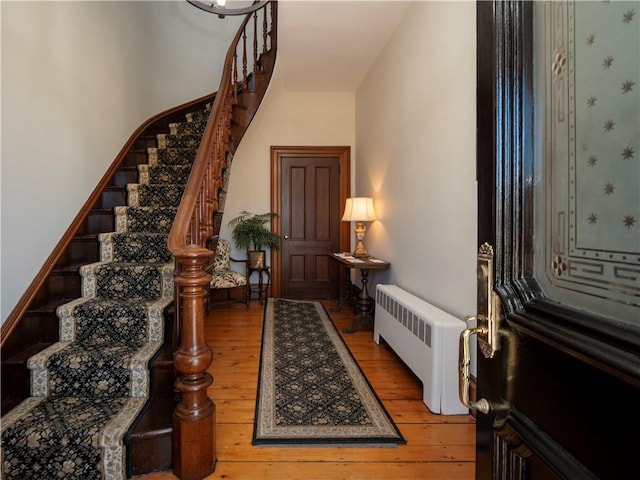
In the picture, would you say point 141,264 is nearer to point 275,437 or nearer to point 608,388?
point 275,437

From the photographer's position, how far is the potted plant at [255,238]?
473 cm

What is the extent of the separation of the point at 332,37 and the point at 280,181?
2.11 m

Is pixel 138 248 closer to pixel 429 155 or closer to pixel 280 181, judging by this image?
pixel 429 155

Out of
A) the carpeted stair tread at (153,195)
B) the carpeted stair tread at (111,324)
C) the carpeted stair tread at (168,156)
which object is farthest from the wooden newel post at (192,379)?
the carpeted stair tread at (168,156)

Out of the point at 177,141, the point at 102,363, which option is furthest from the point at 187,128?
the point at 102,363

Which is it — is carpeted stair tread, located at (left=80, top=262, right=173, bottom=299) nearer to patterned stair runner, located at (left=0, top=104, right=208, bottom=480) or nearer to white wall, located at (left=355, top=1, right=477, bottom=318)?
patterned stair runner, located at (left=0, top=104, right=208, bottom=480)

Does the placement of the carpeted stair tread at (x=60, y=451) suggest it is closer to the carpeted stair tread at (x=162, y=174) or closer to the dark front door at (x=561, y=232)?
the dark front door at (x=561, y=232)

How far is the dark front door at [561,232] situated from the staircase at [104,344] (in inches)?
57.5

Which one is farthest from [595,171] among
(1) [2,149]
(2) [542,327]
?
(1) [2,149]

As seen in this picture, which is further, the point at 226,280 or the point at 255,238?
the point at 255,238

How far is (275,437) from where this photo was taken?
5.86 feet

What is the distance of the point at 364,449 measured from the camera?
172 cm

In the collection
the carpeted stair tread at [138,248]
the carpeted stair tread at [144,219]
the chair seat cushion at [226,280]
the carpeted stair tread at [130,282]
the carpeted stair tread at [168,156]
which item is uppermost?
the carpeted stair tread at [168,156]

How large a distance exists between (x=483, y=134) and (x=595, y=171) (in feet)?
0.83
